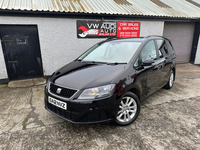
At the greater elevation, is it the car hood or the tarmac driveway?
the car hood

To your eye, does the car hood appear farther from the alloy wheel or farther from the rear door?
the rear door

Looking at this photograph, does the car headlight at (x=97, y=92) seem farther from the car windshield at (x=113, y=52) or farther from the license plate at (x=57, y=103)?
the car windshield at (x=113, y=52)

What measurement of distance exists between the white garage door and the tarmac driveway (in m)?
5.69

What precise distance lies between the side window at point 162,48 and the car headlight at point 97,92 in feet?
7.06

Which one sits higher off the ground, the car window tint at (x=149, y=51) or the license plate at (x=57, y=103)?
the car window tint at (x=149, y=51)

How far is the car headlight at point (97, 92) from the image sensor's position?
86.7 inches

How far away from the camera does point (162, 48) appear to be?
392 cm

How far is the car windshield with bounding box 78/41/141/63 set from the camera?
299 cm

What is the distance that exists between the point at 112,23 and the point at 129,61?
13.3 ft

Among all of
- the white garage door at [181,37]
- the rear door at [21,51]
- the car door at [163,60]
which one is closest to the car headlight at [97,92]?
the car door at [163,60]

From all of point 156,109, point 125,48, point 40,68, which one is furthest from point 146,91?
point 40,68

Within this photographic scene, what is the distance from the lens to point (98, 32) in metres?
6.20

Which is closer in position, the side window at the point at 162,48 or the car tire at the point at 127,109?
the car tire at the point at 127,109

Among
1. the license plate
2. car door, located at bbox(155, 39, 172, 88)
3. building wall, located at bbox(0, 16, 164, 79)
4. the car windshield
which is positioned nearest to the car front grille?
the license plate
